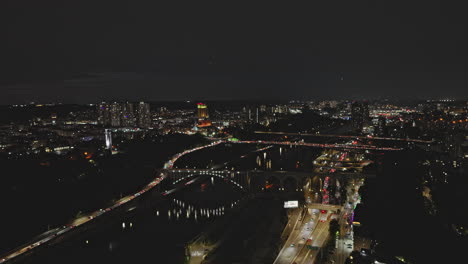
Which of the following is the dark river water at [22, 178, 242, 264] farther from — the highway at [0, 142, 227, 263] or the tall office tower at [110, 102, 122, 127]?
the tall office tower at [110, 102, 122, 127]

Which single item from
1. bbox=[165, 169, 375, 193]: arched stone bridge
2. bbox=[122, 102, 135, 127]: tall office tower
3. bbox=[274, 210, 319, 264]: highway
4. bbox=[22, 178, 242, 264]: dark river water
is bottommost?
bbox=[22, 178, 242, 264]: dark river water

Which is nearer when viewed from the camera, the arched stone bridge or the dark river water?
the dark river water

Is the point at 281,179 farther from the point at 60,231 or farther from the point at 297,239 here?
the point at 60,231

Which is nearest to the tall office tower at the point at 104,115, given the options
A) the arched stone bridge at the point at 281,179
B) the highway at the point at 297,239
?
the arched stone bridge at the point at 281,179

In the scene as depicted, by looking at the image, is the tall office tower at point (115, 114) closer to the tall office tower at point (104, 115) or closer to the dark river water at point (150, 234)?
the tall office tower at point (104, 115)

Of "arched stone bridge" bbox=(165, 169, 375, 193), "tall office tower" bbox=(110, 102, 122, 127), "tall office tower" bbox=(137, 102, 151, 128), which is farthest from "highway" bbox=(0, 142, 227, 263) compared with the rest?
"tall office tower" bbox=(110, 102, 122, 127)

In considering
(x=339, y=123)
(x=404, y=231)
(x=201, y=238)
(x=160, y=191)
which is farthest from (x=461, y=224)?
(x=339, y=123)
